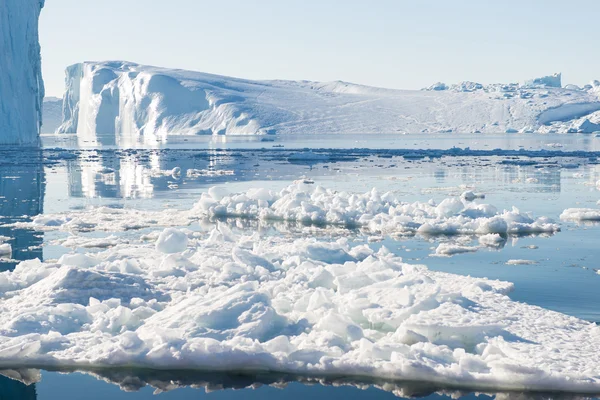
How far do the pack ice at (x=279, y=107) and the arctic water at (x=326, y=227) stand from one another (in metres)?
51.8

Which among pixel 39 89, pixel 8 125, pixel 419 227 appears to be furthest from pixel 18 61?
pixel 419 227

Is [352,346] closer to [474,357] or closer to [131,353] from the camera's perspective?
[474,357]

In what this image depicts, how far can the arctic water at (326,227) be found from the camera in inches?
206

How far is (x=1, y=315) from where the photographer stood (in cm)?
644

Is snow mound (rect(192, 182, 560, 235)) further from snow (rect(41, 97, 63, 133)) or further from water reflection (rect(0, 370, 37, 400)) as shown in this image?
snow (rect(41, 97, 63, 133))

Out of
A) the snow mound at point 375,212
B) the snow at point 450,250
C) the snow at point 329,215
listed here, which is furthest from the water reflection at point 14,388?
the snow mound at point 375,212

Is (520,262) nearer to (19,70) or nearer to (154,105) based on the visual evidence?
(19,70)

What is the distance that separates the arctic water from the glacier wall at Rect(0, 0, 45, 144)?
53.2 feet

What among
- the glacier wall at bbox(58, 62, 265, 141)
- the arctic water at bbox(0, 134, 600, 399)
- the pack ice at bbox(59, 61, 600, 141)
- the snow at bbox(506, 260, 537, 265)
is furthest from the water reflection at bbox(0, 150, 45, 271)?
the pack ice at bbox(59, 61, 600, 141)

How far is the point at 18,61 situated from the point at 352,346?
164 feet

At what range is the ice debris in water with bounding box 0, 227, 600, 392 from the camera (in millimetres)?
5281

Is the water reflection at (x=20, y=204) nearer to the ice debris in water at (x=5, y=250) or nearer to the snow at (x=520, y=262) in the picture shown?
the ice debris in water at (x=5, y=250)

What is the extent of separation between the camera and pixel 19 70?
50.4 metres

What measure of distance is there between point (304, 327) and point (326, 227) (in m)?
6.27
